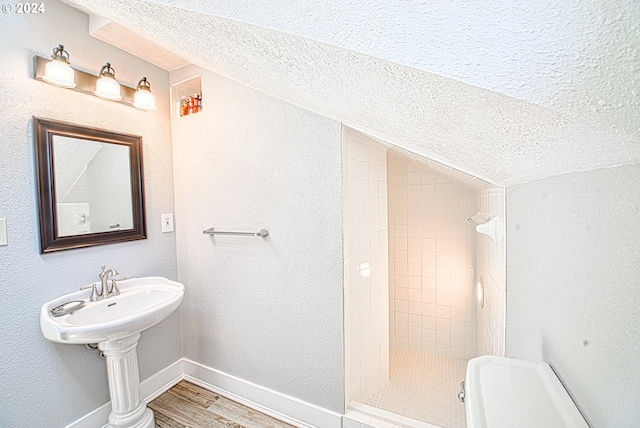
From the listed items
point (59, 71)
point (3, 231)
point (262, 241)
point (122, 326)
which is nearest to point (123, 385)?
point (122, 326)

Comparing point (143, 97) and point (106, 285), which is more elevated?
point (143, 97)

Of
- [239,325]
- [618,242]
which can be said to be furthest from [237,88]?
[618,242]

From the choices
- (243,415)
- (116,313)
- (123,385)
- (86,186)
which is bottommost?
(243,415)

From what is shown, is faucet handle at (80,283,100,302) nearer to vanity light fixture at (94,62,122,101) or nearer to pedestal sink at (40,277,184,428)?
pedestal sink at (40,277,184,428)

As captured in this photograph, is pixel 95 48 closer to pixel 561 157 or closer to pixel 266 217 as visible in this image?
pixel 266 217

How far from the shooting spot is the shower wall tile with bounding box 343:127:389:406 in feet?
5.19

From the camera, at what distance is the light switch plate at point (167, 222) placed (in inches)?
79.1

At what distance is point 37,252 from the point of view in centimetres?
142

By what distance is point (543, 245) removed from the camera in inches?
31.1

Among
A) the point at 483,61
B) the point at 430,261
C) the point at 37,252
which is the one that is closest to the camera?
the point at 483,61

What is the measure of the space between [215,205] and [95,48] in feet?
3.65

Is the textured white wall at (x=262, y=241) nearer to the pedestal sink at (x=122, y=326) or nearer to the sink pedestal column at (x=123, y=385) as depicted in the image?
the pedestal sink at (x=122, y=326)

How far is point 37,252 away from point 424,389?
2360 mm

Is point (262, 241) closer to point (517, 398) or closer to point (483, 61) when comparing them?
point (517, 398)
